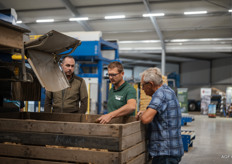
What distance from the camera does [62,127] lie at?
245cm

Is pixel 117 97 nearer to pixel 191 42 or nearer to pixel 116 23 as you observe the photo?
pixel 116 23

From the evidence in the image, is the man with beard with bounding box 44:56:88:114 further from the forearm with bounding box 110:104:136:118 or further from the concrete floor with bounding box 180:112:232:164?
the concrete floor with bounding box 180:112:232:164

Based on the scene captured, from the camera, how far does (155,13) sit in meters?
15.4

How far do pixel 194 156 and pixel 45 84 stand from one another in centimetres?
514

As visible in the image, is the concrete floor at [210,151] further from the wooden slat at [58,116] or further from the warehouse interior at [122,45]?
the wooden slat at [58,116]

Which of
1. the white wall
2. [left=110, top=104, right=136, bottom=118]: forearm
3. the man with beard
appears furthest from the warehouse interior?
[left=110, top=104, right=136, bottom=118]: forearm

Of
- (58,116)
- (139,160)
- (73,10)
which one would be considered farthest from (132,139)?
(73,10)

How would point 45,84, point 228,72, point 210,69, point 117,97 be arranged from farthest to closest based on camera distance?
point 210,69 < point 228,72 < point 117,97 < point 45,84

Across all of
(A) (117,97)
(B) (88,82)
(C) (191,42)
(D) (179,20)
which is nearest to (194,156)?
(B) (88,82)

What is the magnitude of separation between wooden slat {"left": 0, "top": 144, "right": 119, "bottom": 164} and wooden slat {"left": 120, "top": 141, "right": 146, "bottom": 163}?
0.23ft

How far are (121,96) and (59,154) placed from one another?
131 centimetres

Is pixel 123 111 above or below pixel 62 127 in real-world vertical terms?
above

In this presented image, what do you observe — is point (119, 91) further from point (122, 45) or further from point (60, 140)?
point (122, 45)

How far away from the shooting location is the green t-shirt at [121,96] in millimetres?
3453
